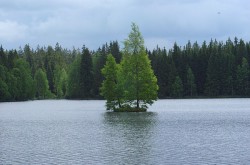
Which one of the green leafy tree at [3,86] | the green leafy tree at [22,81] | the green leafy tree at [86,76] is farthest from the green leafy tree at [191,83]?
the green leafy tree at [3,86]

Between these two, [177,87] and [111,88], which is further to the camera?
[177,87]

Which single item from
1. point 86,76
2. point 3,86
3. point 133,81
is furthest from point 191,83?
point 133,81

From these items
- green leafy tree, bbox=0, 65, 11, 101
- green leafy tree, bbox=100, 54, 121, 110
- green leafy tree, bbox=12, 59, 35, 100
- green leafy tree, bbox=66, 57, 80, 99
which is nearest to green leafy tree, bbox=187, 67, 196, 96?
green leafy tree, bbox=66, 57, 80, 99

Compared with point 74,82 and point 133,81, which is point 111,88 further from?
point 74,82

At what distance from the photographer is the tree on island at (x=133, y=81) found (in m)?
91.6

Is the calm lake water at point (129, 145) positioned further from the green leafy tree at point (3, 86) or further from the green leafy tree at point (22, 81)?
the green leafy tree at point (22, 81)

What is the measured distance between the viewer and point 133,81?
303ft

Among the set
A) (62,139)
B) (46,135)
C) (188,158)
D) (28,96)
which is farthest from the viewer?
(28,96)

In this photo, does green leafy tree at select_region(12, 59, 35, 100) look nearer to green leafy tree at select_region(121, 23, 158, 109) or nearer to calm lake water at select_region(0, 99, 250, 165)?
green leafy tree at select_region(121, 23, 158, 109)

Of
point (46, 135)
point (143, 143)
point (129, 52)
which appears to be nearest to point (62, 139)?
point (46, 135)

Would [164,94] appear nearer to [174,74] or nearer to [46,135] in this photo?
[174,74]

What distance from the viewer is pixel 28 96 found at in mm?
189625

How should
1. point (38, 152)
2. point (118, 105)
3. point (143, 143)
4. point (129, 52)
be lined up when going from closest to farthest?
point (38, 152) < point (143, 143) < point (129, 52) < point (118, 105)

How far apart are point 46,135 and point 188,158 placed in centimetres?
2135
